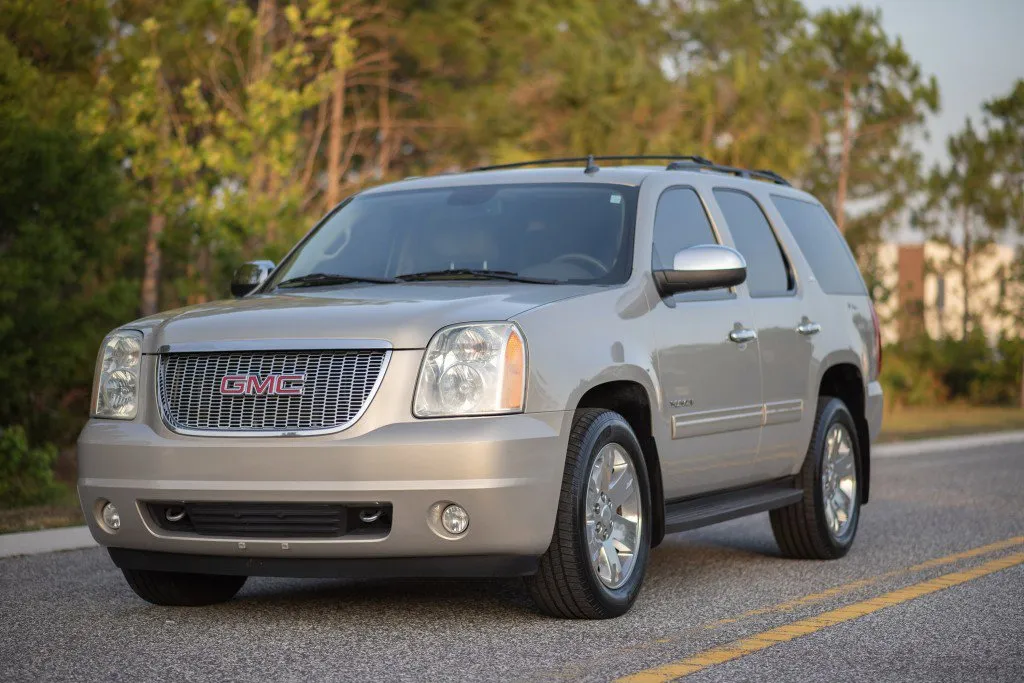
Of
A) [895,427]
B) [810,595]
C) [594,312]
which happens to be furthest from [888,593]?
[895,427]

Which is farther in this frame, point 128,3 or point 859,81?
point 859,81

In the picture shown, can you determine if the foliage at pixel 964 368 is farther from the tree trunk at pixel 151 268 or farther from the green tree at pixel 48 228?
the green tree at pixel 48 228

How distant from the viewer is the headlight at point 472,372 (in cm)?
630

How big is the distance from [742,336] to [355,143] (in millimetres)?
19283

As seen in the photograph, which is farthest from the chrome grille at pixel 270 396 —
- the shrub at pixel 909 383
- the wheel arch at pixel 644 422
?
the shrub at pixel 909 383

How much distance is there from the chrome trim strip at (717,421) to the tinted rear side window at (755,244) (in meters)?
0.68

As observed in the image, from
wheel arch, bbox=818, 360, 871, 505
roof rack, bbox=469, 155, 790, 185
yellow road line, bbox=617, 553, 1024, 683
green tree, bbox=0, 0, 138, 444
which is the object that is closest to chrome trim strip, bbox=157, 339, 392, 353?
yellow road line, bbox=617, 553, 1024, 683

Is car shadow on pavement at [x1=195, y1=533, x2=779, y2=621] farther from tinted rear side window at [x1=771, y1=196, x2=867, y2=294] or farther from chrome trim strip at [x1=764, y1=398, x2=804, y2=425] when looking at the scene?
tinted rear side window at [x1=771, y1=196, x2=867, y2=294]

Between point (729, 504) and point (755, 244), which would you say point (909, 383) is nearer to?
point (755, 244)

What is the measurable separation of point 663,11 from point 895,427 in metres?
30.8

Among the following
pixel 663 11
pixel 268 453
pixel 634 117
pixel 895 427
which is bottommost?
pixel 895 427

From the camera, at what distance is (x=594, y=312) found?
693 cm

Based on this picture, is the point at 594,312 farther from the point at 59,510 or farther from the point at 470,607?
the point at 59,510

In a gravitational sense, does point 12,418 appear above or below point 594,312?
below
